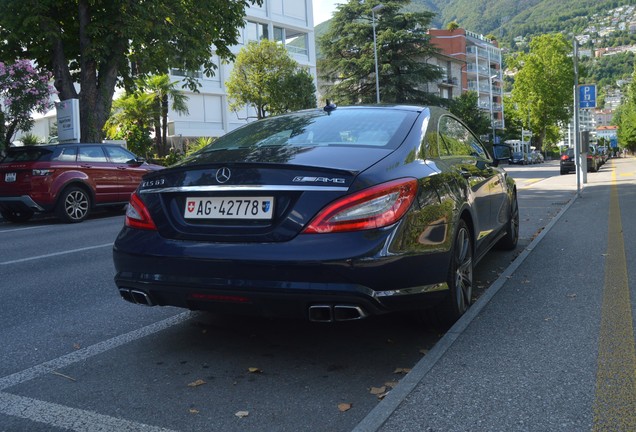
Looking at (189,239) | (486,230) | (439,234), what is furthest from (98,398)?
(486,230)

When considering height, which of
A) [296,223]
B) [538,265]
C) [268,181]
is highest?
[268,181]

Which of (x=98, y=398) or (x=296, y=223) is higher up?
(x=296, y=223)

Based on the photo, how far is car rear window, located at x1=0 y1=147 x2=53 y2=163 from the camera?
1236 cm

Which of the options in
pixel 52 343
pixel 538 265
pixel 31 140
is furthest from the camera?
pixel 31 140

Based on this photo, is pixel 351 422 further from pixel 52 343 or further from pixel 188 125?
pixel 188 125

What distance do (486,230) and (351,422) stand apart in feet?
9.29

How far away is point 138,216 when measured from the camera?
3664 millimetres

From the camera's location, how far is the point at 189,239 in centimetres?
341

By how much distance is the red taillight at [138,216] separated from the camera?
11.8 ft

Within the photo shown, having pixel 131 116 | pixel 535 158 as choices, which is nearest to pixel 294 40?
pixel 131 116

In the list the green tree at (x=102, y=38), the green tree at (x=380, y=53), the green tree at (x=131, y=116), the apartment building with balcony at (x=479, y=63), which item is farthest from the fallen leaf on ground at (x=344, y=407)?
the apartment building with balcony at (x=479, y=63)

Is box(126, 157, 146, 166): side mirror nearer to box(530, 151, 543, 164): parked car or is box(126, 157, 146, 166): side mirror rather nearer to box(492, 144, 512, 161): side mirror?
box(492, 144, 512, 161): side mirror

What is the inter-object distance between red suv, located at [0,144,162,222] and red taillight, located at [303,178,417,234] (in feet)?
34.2

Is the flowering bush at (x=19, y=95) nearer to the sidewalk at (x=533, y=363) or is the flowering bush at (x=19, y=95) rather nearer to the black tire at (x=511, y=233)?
the black tire at (x=511, y=233)
